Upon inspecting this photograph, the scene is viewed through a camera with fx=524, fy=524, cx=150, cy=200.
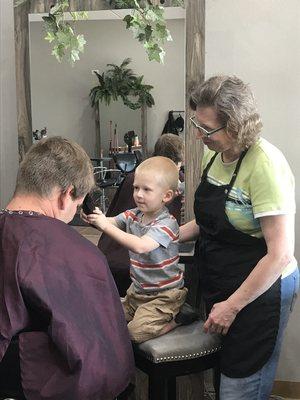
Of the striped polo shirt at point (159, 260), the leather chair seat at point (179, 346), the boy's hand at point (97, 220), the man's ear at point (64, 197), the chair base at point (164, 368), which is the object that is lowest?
the chair base at point (164, 368)

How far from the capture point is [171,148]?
2.24m

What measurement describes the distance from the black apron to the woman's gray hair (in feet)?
0.25

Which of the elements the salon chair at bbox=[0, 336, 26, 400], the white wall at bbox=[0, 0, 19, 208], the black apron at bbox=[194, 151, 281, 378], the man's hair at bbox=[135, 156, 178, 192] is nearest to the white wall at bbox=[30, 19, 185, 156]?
the white wall at bbox=[0, 0, 19, 208]

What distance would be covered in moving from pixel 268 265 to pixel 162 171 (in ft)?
1.61

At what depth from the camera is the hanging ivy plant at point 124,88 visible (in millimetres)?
2266

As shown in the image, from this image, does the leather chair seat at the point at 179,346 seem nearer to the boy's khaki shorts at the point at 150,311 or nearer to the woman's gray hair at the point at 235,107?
the boy's khaki shorts at the point at 150,311

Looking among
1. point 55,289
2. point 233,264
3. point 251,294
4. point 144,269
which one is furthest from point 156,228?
point 55,289

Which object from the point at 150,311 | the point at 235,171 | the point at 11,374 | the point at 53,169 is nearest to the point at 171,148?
the point at 235,171

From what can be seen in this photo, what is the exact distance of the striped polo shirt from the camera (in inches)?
68.3

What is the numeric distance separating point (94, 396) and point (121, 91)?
1.35 m

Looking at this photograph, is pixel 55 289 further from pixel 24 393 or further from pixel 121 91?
pixel 121 91

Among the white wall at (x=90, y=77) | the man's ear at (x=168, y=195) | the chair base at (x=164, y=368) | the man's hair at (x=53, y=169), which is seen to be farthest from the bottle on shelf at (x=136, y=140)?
the chair base at (x=164, y=368)

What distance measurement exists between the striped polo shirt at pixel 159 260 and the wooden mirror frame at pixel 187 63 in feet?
1.63

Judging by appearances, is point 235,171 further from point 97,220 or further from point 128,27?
point 128,27
